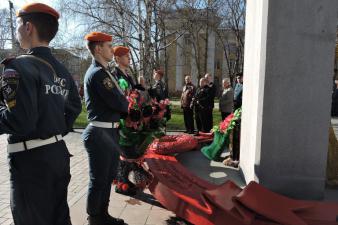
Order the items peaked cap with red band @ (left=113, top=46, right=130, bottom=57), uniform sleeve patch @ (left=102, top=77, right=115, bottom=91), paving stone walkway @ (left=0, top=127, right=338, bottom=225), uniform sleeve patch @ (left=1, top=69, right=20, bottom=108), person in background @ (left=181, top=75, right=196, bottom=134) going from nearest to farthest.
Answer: uniform sleeve patch @ (left=1, top=69, right=20, bottom=108) → uniform sleeve patch @ (left=102, top=77, right=115, bottom=91) → paving stone walkway @ (left=0, top=127, right=338, bottom=225) → peaked cap with red band @ (left=113, top=46, right=130, bottom=57) → person in background @ (left=181, top=75, right=196, bottom=134)

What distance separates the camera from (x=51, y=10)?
2.31 meters

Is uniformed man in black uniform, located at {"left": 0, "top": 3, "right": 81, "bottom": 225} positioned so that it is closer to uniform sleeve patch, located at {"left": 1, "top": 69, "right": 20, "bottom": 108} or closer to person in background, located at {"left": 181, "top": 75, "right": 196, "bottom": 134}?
uniform sleeve patch, located at {"left": 1, "top": 69, "right": 20, "bottom": 108}

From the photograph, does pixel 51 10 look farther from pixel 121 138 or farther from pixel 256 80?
pixel 121 138

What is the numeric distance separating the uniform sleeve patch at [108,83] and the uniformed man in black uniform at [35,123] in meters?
0.93

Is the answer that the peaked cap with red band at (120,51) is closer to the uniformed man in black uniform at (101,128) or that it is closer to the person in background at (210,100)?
the uniformed man in black uniform at (101,128)

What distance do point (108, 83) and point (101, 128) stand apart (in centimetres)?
45

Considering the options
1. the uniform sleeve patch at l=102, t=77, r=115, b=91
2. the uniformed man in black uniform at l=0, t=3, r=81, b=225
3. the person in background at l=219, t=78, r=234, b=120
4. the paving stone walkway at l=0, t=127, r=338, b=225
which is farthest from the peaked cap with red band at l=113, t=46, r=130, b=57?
the person in background at l=219, t=78, r=234, b=120

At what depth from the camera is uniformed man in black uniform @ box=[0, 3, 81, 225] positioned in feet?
6.53

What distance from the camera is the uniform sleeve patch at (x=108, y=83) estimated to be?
3.35m

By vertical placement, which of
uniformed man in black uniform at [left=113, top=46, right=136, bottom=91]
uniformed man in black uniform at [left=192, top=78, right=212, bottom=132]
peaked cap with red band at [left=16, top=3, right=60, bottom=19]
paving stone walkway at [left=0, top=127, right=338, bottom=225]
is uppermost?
peaked cap with red band at [left=16, top=3, right=60, bottom=19]

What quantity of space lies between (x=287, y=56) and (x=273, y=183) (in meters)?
1.23

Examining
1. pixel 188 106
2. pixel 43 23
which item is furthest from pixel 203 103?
pixel 43 23

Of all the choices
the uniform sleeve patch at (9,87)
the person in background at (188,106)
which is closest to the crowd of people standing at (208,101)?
the person in background at (188,106)

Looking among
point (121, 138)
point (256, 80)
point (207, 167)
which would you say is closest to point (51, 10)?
point (256, 80)
